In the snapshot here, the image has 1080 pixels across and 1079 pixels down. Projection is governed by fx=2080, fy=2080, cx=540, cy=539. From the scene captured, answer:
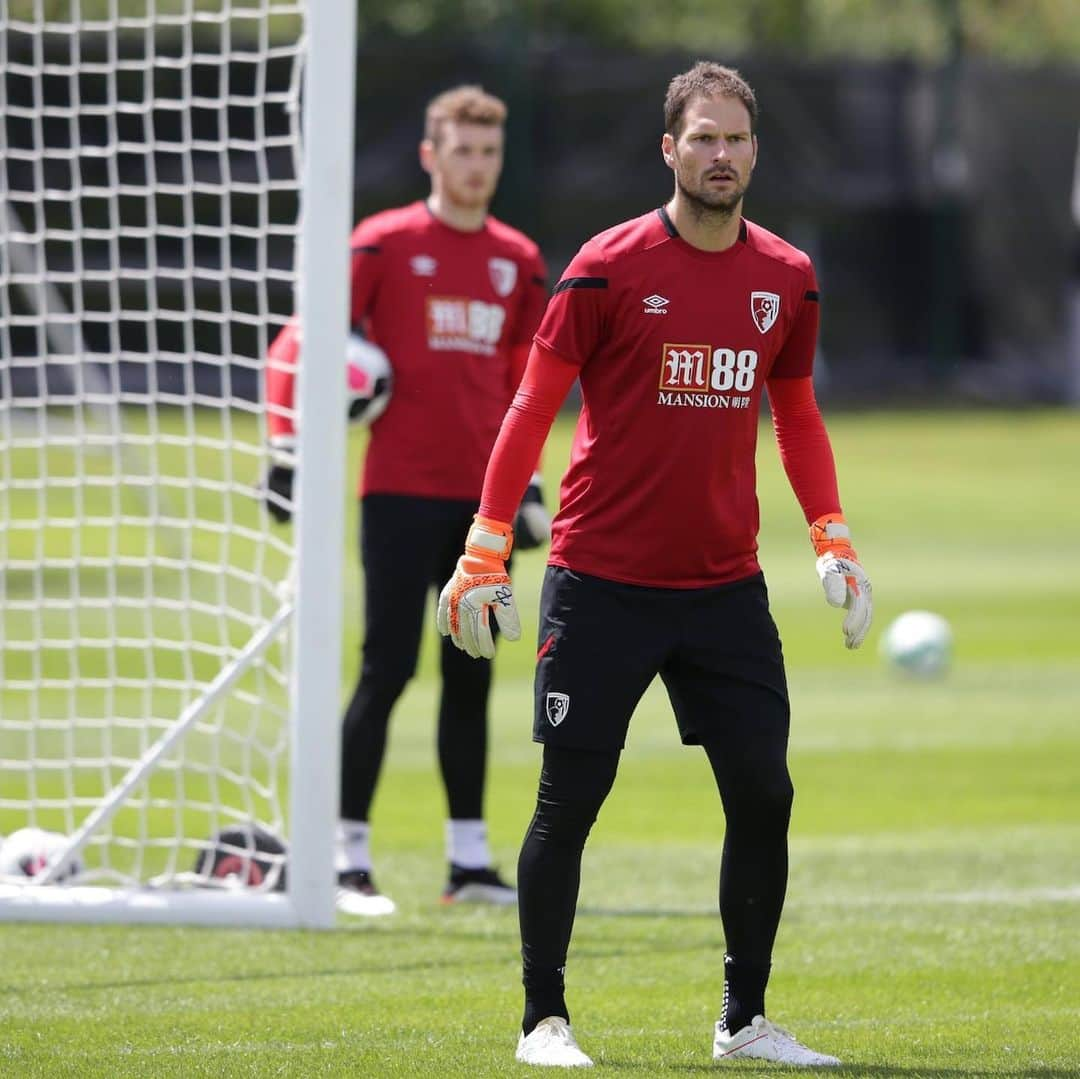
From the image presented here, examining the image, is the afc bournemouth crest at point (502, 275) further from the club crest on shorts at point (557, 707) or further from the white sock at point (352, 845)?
the club crest on shorts at point (557, 707)

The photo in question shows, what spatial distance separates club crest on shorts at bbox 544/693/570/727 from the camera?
14.6 ft

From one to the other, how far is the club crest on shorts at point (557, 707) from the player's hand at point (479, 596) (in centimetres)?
16

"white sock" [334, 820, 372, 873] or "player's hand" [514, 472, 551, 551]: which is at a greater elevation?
"player's hand" [514, 472, 551, 551]

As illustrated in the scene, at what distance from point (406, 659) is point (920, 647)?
6008 millimetres

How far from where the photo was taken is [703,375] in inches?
176

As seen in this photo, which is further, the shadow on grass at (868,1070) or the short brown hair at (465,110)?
the short brown hair at (465,110)

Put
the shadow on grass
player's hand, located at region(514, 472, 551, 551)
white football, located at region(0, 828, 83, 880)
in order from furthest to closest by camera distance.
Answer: player's hand, located at region(514, 472, 551, 551) < white football, located at region(0, 828, 83, 880) < the shadow on grass

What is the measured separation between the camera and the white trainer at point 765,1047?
4492mm

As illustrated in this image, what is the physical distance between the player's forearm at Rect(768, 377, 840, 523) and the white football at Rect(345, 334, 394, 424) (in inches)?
87.1

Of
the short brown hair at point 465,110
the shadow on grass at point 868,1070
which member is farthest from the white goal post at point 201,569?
the shadow on grass at point 868,1070

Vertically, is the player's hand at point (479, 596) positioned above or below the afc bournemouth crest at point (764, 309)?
below

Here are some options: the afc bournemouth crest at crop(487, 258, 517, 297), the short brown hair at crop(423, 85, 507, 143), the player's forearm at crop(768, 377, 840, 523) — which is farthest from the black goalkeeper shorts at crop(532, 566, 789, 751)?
the short brown hair at crop(423, 85, 507, 143)

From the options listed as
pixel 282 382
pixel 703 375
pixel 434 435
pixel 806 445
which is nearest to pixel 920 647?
pixel 434 435

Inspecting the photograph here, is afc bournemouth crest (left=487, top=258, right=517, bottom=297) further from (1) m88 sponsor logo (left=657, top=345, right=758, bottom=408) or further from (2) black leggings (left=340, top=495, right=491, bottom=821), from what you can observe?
(1) m88 sponsor logo (left=657, top=345, right=758, bottom=408)
